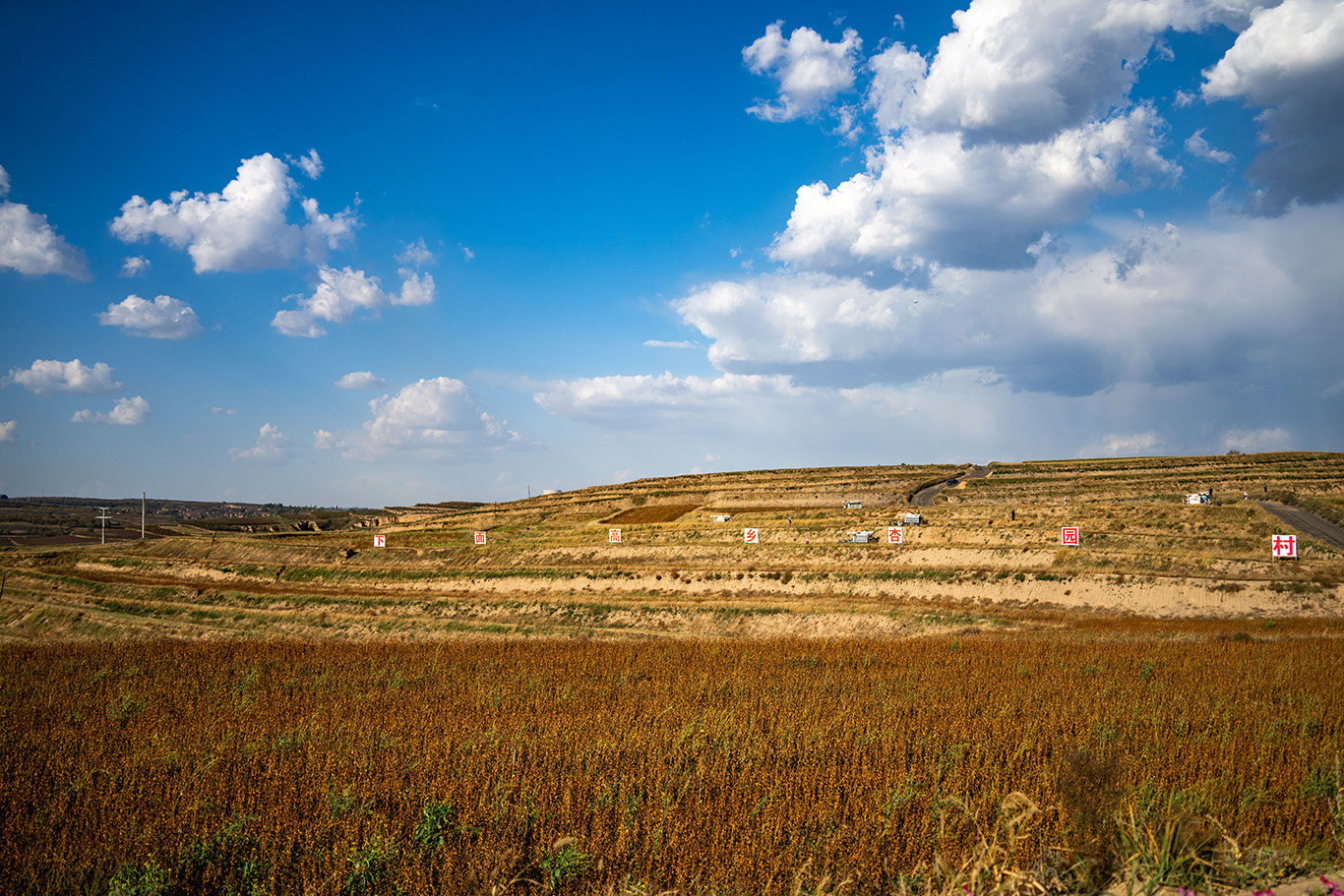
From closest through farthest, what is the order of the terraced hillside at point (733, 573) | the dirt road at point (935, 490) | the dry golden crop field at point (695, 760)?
the dry golden crop field at point (695, 760) → the terraced hillside at point (733, 573) → the dirt road at point (935, 490)

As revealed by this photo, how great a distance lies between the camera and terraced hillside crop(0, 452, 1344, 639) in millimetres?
39094

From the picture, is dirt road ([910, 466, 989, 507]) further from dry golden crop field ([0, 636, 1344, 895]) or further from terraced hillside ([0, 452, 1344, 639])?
dry golden crop field ([0, 636, 1344, 895])

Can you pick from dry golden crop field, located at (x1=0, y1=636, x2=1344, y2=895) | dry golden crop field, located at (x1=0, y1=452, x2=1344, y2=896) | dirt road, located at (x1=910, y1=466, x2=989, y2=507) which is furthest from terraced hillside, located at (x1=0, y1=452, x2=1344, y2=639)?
dry golden crop field, located at (x1=0, y1=636, x2=1344, y2=895)

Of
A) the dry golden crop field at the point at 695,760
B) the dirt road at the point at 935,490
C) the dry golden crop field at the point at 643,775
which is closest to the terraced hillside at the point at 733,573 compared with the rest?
the dirt road at the point at 935,490

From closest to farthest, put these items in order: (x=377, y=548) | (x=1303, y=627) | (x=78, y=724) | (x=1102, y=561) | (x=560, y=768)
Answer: (x=560, y=768) < (x=78, y=724) < (x=1303, y=627) < (x=1102, y=561) < (x=377, y=548)

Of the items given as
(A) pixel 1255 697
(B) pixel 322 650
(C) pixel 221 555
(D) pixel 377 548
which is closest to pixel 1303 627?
(A) pixel 1255 697

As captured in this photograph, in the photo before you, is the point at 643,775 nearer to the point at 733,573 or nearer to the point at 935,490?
the point at 733,573

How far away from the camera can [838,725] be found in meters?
11.4

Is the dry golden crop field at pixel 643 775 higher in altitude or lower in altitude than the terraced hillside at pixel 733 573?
higher

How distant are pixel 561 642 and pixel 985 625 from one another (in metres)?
22.3

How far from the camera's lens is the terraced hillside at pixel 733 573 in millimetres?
39094

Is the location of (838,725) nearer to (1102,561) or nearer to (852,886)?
(852,886)

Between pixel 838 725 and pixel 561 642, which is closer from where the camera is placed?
pixel 838 725

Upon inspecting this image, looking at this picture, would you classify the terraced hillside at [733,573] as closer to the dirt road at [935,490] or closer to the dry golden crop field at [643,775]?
the dirt road at [935,490]
